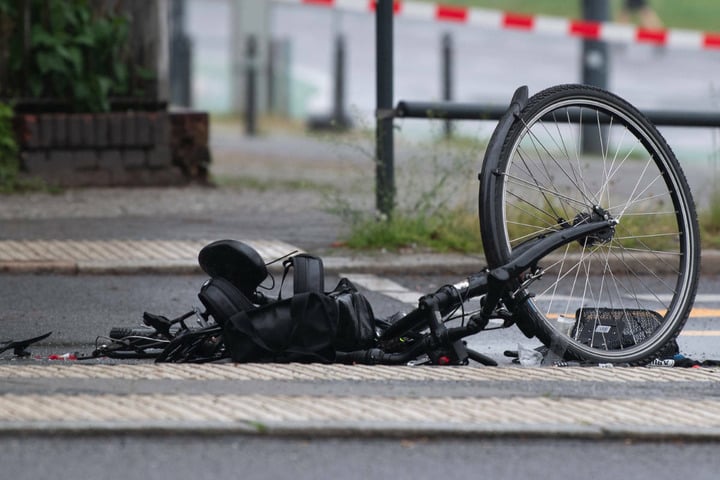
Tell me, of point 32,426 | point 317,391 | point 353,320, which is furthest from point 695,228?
point 32,426

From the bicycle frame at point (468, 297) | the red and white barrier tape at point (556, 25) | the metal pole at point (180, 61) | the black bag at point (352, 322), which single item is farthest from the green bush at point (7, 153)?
the metal pole at point (180, 61)

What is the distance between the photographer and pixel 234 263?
5.64 meters

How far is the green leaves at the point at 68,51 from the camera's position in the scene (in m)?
11.4

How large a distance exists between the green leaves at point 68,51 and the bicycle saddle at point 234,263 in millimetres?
6016

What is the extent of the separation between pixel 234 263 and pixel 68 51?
6.23m

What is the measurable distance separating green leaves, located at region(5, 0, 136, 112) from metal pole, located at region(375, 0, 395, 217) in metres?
3.05

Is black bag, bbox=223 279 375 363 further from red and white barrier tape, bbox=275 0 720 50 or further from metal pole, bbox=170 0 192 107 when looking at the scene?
metal pole, bbox=170 0 192 107

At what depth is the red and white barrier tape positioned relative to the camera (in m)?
16.2

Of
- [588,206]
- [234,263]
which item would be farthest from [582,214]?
[234,263]

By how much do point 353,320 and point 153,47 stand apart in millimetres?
6858

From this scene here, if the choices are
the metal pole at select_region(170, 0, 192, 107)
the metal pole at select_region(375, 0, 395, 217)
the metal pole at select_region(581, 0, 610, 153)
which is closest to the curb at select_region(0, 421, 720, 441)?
the metal pole at select_region(375, 0, 395, 217)

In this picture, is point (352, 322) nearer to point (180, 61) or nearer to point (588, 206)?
point (588, 206)

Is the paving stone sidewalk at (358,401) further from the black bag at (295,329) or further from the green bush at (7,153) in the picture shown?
the green bush at (7,153)

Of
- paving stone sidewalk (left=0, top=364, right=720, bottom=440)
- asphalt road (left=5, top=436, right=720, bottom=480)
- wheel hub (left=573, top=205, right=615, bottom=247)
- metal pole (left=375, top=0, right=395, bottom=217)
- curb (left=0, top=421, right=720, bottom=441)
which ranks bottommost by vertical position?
asphalt road (left=5, top=436, right=720, bottom=480)
